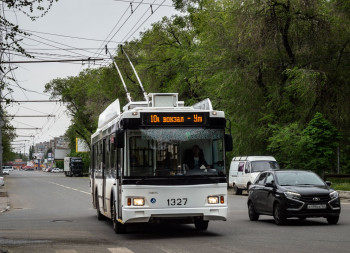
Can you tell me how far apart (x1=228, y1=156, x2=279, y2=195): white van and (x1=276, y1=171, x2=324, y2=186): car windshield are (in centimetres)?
1608


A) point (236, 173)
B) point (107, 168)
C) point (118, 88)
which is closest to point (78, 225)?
point (107, 168)

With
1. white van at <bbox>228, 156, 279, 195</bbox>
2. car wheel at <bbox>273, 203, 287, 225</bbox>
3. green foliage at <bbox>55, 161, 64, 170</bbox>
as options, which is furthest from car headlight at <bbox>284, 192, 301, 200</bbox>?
green foliage at <bbox>55, 161, 64, 170</bbox>

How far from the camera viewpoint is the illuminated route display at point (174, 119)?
1498cm

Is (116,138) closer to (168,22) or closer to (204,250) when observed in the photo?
(204,250)

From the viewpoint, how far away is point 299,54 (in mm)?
39844

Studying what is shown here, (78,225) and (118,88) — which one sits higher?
(118,88)

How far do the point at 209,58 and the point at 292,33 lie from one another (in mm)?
6095

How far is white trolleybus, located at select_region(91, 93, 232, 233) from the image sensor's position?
573 inches

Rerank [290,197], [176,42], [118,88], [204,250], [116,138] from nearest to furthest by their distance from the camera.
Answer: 1. [204,250]
2. [116,138]
3. [290,197]
4. [176,42]
5. [118,88]

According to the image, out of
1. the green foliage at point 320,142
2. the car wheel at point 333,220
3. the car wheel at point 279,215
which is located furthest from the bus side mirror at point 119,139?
the green foliage at point 320,142

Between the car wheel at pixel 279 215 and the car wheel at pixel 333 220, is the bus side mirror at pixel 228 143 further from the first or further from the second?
the car wheel at pixel 333 220

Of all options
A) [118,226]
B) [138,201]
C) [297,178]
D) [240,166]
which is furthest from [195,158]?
[240,166]

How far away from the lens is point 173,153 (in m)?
14.7

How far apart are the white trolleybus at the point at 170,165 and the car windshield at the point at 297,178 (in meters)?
3.78
